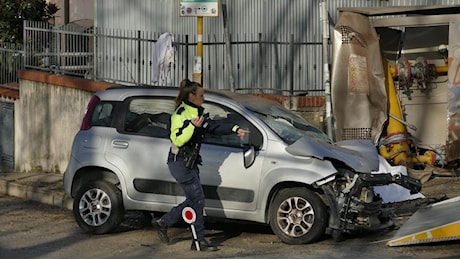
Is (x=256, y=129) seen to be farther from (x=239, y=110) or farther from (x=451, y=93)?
(x=451, y=93)

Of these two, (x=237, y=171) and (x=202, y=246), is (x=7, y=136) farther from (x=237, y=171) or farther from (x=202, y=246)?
(x=202, y=246)

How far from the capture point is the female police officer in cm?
1026

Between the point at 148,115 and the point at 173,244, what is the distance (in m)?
1.64

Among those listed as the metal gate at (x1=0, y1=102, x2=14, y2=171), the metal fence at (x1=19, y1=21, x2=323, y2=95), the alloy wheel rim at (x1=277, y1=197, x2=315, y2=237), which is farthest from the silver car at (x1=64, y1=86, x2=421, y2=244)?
the metal gate at (x1=0, y1=102, x2=14, y2=171)

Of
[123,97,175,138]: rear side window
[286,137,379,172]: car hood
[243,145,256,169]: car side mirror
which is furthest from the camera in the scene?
[123,97,175,138]: rear side window

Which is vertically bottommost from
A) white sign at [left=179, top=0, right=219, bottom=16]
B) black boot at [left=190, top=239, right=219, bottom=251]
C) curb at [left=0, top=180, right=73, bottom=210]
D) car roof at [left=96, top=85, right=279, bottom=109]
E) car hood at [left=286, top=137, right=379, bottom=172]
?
curb at [left=0, top=180, right=73, bottom=210]

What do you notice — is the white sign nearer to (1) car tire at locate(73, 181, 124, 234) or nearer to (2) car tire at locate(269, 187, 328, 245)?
(1) car tire at locate(73, 181, 124, 234)

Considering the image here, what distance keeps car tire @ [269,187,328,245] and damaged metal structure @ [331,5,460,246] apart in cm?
437

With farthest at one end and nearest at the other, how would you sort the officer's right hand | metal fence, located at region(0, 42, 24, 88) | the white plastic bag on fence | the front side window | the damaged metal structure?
metal fence, located at region(0, 42, 24, 88)
the white plastic bag on fence
the damaged metal structure
the front side window
the officer's right hand

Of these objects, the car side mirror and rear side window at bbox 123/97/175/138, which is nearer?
the car side mirror

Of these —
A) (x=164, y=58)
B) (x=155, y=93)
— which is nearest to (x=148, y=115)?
(x=155, y=93)

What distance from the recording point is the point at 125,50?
1733 cm

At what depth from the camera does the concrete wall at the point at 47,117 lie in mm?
16562

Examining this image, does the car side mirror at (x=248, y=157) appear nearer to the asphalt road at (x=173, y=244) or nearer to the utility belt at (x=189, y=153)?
the utility belt at (x=189, y=153)
